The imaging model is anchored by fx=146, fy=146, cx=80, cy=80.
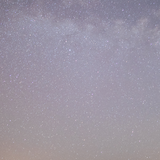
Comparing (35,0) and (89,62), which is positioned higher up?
(35,0)

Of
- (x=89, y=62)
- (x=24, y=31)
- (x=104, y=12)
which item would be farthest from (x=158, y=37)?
(x=24, y=31)

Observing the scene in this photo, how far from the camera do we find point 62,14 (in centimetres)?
116

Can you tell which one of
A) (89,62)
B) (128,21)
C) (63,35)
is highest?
(128,21)

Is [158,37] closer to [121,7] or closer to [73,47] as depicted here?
[121,7]

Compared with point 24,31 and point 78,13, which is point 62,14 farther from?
point 24,31

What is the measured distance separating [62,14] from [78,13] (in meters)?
0.13

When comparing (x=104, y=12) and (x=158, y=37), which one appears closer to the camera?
(x=104, y=12)

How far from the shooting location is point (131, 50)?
131 centimetres

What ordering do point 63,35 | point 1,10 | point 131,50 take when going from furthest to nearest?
1. point 131,50
2. point 63,35
3. point 1,10

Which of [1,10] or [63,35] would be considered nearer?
[1,10]

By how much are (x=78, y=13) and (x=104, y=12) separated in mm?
222

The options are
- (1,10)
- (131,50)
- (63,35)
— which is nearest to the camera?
(1,10)

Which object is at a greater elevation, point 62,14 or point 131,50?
point 62,14

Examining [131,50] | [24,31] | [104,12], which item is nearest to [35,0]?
[24,31]
